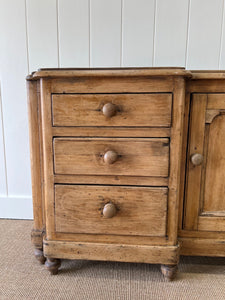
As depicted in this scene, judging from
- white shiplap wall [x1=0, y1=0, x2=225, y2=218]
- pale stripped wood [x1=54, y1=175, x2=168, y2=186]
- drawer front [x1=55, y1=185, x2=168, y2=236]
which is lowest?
drawer front [x1=55, y1=185, x2=168, y2=236]

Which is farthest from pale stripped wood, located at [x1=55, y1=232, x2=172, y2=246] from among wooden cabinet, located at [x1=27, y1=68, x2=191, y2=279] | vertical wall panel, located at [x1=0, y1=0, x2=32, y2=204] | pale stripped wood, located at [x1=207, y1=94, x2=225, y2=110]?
vertical wall panel, located at [x1=0, y1=0, x2=32, y2=204]

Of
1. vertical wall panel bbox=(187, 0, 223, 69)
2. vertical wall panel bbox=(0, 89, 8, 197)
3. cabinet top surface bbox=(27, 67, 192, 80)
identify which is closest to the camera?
cabinet top surface bbox=(27, 67, 192, 80)

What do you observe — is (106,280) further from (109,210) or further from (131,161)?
(131,161)

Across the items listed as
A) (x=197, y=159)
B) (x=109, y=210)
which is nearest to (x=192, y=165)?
(x=197, y=159)

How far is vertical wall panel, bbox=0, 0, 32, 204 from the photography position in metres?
1.20

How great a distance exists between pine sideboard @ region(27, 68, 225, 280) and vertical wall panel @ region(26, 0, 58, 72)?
17.7 inches

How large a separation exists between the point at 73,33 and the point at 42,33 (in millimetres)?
161

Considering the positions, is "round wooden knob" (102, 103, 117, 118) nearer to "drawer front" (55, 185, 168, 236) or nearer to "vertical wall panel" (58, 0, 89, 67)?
"drawer front" (55, 185, 168, 236)

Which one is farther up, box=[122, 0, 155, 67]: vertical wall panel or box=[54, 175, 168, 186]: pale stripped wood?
box=[122, 0, 155, 67]: vertical wall panel

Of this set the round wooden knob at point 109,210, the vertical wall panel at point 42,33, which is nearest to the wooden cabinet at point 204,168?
the round wooden knob at point 109,210

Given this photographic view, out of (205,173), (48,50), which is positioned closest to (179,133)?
(205,173)

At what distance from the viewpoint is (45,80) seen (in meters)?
0.76

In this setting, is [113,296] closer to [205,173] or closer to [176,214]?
[176,214]

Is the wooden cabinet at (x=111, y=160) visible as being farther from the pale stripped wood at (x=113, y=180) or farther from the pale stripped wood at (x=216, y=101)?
the pale stripped wood at (x=216, y=101)
